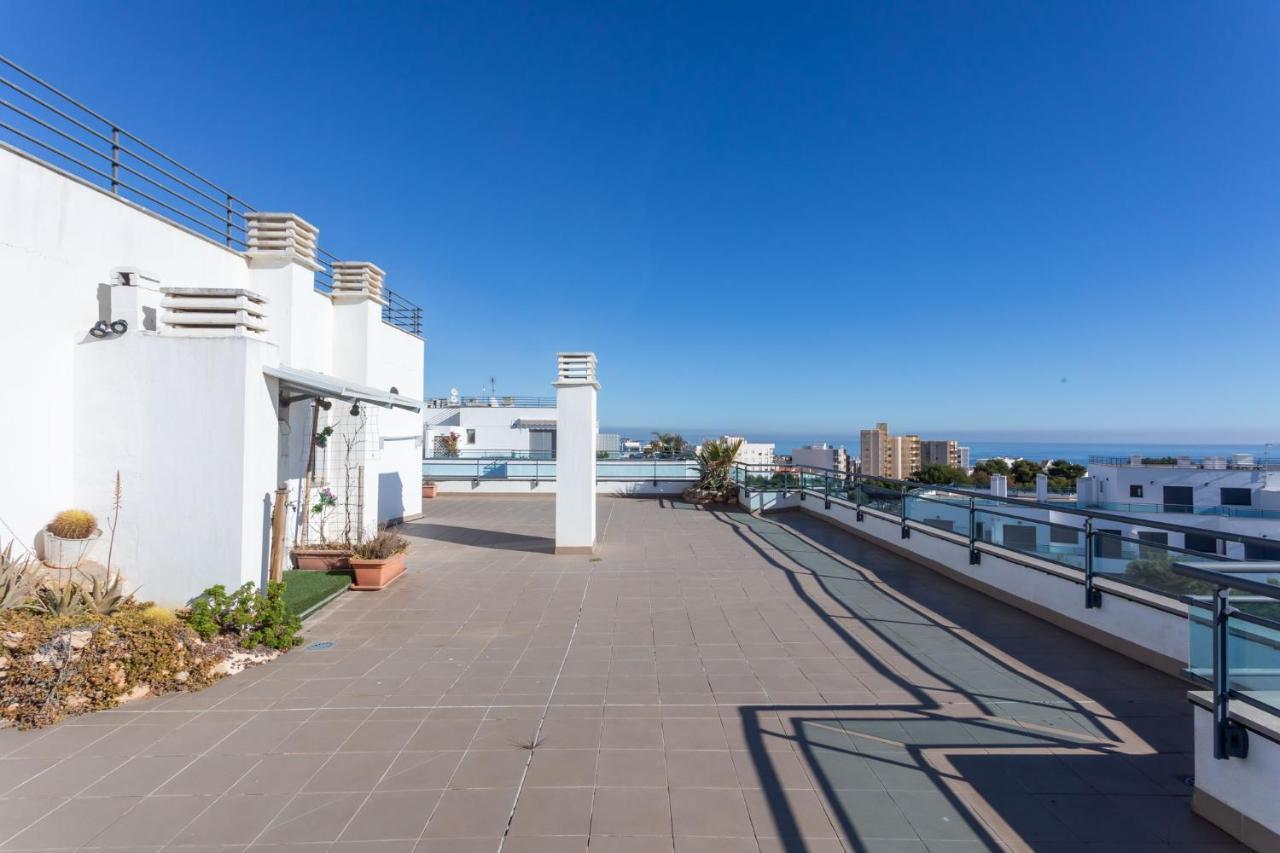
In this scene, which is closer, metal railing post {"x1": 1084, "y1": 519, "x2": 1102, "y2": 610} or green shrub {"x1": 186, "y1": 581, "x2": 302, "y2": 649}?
green shrub {"x1": 186, "y1": 581, "x2": 302, "y2": 649}

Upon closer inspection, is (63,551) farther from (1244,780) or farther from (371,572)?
(1244,780)

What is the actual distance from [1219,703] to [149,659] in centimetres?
564

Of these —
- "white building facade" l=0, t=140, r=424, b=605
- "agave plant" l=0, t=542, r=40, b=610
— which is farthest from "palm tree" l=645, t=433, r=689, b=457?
"agave plant" l=0, t=542, r=40, b=610

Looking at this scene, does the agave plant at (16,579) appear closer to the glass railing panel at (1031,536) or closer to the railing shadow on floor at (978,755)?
the railing shadow on floor at (978,755)

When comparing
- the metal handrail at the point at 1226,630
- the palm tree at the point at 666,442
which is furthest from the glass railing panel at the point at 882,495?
the palm tree at the point at 666,442

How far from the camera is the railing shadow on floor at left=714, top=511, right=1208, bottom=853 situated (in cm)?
254

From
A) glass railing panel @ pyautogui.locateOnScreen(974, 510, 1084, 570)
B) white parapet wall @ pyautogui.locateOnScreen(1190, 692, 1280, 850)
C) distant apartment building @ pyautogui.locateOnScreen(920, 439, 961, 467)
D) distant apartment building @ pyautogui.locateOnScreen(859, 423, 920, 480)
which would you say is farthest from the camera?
distant apartment building @ pyautogui.locateOnScreen(920, 439, 961, 467)

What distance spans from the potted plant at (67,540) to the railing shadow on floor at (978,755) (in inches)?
204

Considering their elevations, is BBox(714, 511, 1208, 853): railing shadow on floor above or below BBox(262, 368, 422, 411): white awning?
below

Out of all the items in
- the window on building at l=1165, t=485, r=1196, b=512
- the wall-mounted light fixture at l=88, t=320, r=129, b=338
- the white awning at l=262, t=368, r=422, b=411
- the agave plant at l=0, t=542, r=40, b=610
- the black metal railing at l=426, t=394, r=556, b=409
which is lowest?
the window on building at l=1165, t=485, r=1196, b=512

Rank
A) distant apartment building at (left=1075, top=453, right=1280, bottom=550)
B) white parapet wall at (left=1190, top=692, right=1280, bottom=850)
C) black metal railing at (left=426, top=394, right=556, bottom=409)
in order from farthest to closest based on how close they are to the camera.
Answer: black metal railing at (left=426, top=394, right=556, bottom=409), distant apartment building at (left=1075, top=453, right=1280, bottom=550), white parapet wall at (left=1190, top=692, right=1280, bottom=850)

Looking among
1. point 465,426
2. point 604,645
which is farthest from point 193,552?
point 465,426

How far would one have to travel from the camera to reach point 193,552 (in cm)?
498

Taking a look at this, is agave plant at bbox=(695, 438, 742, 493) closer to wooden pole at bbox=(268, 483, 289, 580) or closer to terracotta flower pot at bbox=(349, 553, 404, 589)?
terracotta flower pot at bbox=(349, 553, 404, 589)
